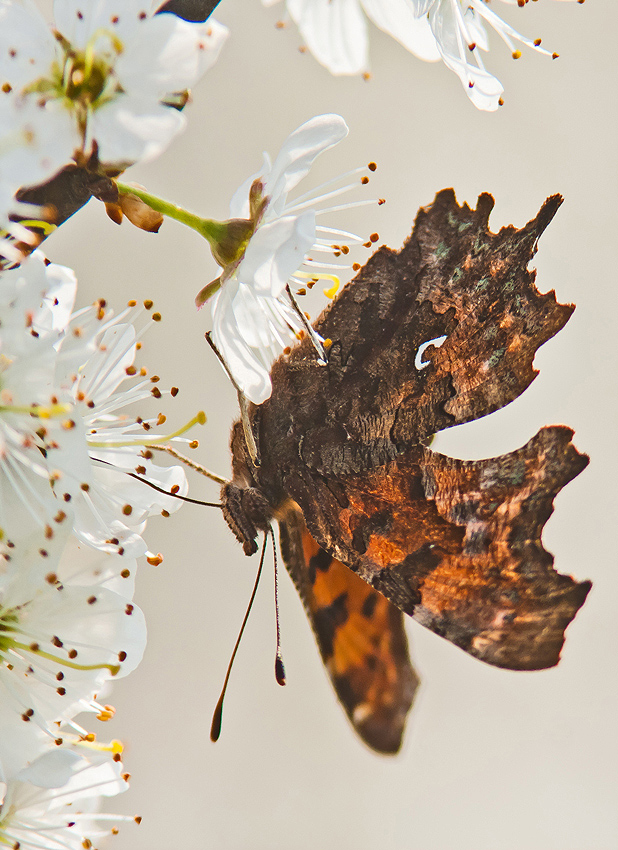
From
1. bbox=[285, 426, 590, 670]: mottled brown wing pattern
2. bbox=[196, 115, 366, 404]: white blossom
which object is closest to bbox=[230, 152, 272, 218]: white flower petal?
bbox=[196, 115, 366, 404]: white blossom

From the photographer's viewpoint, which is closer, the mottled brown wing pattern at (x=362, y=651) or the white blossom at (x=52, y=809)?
the white blossom at (x=52, y=809)

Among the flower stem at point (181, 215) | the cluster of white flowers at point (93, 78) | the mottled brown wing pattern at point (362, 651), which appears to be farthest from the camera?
the mottled brown wing pattern at point (362, 651)

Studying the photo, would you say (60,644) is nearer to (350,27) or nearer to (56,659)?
(56,659)

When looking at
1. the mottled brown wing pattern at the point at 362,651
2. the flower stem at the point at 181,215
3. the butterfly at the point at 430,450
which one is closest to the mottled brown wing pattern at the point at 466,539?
the butterfly at the point at 430,450

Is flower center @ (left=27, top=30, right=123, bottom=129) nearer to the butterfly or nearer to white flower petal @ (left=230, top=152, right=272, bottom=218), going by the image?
white flower petal @ (left=230, top=152, right=272, bottom=218)

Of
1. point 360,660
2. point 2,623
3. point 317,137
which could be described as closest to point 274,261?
point 317,137

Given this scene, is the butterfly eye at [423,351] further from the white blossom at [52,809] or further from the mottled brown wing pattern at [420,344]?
the white blossom at [52,809]

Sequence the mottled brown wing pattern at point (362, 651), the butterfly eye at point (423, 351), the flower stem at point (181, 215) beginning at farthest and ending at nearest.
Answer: the mottled brown wing pattern at point (362, 651) → the butterfly eye at point (423, 351) → the flower stem at point (181, 215)

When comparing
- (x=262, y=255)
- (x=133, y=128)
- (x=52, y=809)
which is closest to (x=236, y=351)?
(x=262, y=255)
